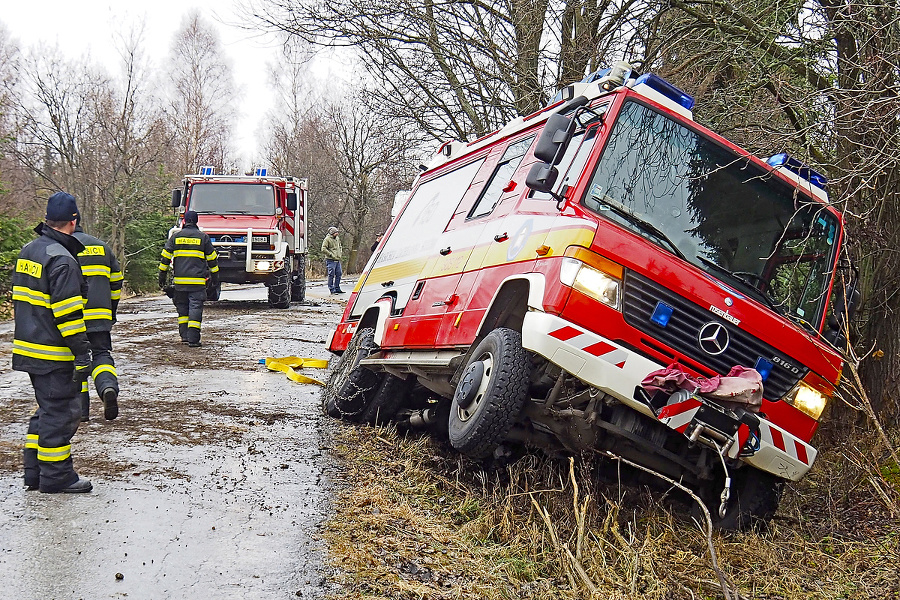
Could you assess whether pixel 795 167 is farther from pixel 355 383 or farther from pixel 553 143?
pixel 355 383

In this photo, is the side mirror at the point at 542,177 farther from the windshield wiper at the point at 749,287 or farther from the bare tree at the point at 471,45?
the bare tree at the point at 471,45

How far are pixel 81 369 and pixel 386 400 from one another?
2.44 metres

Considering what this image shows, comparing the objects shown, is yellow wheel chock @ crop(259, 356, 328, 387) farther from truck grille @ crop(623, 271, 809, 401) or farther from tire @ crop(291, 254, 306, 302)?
tire @ crop(291, 254, 306, 302)

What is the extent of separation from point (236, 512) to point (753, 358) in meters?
2.89

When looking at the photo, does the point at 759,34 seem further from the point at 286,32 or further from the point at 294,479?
the point at 286,32

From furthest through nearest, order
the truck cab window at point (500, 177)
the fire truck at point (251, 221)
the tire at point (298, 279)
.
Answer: the tire at point (298, 279) < the fire truck at point (251, 221) < the truck cab window at point (500, 177)

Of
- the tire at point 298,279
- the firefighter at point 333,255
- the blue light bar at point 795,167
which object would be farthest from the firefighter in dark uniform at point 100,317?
the firefighter at point 333,255

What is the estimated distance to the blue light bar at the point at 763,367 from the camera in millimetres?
4348

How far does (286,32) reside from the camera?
13.1 m

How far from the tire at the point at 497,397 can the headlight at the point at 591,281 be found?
47cm

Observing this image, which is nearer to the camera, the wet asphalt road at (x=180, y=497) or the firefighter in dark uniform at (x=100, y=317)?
the wet asphalt road at (x=180, y=497)

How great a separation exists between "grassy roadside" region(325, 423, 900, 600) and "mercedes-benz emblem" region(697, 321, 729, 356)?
3.05ft

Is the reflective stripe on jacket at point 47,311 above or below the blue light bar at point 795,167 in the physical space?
below

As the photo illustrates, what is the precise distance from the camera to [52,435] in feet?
15.5
